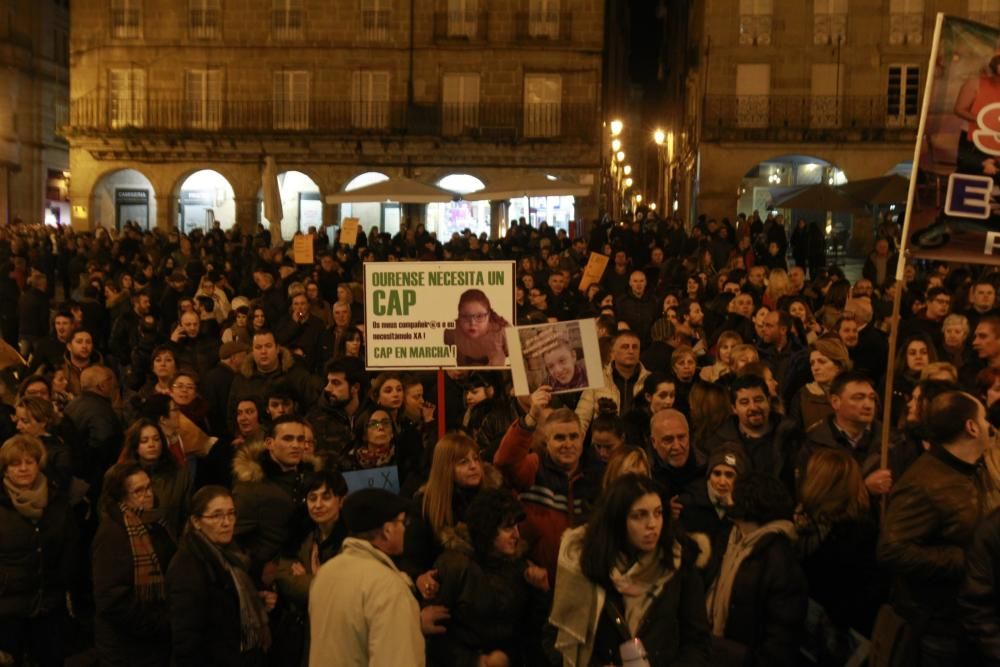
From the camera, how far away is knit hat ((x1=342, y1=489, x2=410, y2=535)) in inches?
179

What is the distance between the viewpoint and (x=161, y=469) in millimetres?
6941

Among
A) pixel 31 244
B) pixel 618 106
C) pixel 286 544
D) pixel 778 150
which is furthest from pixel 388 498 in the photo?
pixel 618 106

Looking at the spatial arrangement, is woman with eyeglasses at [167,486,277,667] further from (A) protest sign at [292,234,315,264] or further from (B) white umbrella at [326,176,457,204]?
(B) white umbrella at [326,176,457,204]

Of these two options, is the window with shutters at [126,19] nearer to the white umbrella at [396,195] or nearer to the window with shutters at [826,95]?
the white umbrella at [396,195]

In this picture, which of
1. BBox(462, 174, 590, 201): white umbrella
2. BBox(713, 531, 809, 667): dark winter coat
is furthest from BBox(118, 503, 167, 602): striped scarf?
BBox(462, 174, 590, 201): white umbrella

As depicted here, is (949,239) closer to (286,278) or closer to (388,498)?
(388,498)

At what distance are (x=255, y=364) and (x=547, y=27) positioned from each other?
29.1 meters

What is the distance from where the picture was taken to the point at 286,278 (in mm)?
16469

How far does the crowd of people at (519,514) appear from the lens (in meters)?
4.51

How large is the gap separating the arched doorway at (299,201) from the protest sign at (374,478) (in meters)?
32.3

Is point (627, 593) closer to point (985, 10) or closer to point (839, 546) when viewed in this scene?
point (839, 546)

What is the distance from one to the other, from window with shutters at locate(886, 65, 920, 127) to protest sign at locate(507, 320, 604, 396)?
30.8 meters

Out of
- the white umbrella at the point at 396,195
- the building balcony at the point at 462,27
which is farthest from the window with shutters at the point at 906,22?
the white umbrella at the point at 396,195

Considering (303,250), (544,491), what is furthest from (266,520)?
(303,250)
